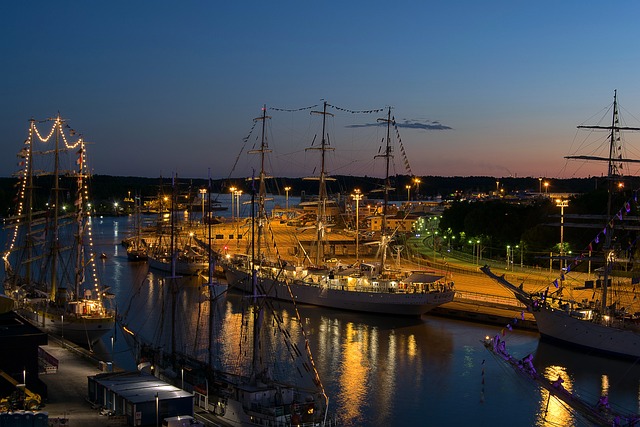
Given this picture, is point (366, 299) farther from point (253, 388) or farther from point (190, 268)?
point (190, 268)

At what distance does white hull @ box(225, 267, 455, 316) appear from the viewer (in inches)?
1545

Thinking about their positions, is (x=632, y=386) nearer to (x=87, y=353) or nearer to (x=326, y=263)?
(x=87, y=353)

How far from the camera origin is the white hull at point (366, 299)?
39250 mm

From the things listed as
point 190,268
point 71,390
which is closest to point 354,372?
point 71,390

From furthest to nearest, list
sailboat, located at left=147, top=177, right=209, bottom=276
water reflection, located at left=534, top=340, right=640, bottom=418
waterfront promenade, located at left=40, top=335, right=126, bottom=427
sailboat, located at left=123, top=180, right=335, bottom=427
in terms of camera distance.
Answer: sailboat, located at left=147, top=177, right=209, bottom=276 → water reflection, located at left=534, top=340, right=640, bottom=418 → sailboat, located at left=123, top=180, right=335, bottom=427 → waterfront promenade, located at left=40, top=335, right=126, bottom=427

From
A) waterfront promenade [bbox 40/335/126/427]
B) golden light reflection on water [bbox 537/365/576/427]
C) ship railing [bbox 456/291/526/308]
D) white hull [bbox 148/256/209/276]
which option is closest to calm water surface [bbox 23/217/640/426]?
golden light reflection on water [bbox 537/365/576/427]

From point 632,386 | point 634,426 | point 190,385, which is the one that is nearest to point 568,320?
point 632,386

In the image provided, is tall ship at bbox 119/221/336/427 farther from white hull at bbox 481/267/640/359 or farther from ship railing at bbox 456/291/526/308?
white hull at bbox 481/267/640/359

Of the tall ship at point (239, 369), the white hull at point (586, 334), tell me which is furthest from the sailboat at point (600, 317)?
the tall ship at point (239, 369)

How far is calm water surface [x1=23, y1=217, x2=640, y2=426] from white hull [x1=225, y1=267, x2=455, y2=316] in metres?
0.57

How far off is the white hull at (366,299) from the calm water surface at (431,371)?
0.57 metres

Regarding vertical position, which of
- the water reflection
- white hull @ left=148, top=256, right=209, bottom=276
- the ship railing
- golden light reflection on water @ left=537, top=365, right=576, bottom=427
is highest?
the ship railing

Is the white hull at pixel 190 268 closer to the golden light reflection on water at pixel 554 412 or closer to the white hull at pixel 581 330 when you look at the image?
the white hull at pixel 581 330

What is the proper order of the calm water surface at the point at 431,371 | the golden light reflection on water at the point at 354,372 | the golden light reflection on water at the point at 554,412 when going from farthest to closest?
1. the golden light reflection on water at the point at 354,372
2. the calm water surface at the point at 431,371
3. the golden light reflection on water at the point at 554,412
